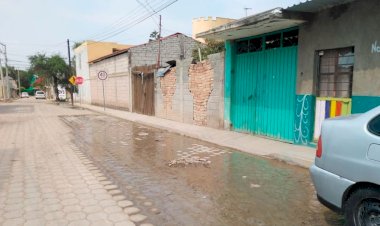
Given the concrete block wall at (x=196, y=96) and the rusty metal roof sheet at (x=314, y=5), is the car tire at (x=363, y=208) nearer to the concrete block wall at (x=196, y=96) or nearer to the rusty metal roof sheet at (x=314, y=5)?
the rusty metal roof sheet at (x=314, y=5)

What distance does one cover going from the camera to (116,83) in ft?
85.4

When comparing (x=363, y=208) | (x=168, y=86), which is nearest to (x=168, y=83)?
(x=168, y=86)

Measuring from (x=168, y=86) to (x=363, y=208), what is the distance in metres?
14.1

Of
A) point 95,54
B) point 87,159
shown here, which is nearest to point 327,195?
point 87,159

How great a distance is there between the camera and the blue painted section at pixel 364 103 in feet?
23.5

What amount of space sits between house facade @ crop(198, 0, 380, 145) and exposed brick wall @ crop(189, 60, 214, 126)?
60.2 inches

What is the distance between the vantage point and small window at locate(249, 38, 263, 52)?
10.9 m

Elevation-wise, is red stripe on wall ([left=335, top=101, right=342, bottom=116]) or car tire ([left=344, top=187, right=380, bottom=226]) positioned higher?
red stripe on wall ([left=335, top=101, right=342, bottom=116])

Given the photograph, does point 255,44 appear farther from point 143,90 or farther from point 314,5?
point 143,90

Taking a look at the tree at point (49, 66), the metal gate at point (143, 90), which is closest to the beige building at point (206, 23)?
the metal gate at point (143, 90)

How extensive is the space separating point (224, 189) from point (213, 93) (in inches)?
303

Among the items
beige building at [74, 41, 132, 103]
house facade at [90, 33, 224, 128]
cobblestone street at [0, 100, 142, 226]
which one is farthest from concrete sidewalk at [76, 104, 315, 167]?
beige building at [74, 41, 132, 103]

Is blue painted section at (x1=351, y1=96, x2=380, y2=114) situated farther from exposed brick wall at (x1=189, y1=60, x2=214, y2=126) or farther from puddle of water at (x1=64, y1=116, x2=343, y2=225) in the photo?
exposed brick wall at (x1=189, y1=60, x2=214, y2=126)

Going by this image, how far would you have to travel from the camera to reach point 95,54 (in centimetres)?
3672
